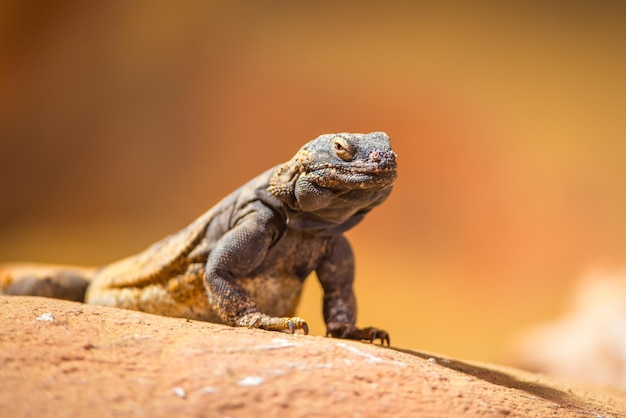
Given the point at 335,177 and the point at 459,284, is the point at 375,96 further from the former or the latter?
the point at 335,177

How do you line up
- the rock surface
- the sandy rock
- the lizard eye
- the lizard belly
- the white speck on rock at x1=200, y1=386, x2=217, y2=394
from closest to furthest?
the rock surface → the white speck on rock at x1=200, y1=386, x2=217, y2=394 → the lizard eye → the lizard belly → the sandy rock

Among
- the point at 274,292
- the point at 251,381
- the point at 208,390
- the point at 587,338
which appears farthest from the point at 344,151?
the point at 587,338

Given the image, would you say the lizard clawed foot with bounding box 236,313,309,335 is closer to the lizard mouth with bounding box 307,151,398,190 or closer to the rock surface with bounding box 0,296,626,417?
the rock surface with bounding box 0,296,626,417

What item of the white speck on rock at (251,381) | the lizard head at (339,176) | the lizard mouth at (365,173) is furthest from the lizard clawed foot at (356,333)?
the white speck on rock at (251,381)

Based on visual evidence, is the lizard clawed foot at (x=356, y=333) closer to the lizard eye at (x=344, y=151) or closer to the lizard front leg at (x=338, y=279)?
the lizard front leg at (x=338, y=279)

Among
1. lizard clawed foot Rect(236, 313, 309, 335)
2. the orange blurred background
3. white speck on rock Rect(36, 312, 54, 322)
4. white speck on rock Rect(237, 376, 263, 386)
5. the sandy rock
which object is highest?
the orange blurred background

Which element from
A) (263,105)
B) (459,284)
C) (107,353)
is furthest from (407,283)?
(107,353)

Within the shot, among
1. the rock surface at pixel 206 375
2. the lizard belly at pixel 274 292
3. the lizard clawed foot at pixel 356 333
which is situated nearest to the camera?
the rock surface at pixel 206 375

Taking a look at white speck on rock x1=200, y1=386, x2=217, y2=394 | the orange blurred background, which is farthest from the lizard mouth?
the orange blurred background
